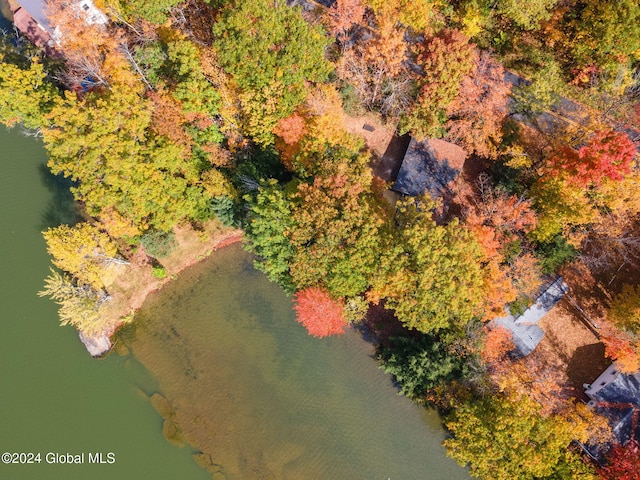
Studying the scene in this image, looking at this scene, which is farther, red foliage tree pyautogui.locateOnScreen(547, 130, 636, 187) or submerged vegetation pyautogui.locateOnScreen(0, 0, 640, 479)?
submerged vegetation pyautogui.locateOnScreen(0, 0, 640, 479)

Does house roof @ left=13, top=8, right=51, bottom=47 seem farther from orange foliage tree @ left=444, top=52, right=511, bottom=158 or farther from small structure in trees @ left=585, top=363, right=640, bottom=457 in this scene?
small structure in trees @ left=585, top=363, right=640, bottom=457

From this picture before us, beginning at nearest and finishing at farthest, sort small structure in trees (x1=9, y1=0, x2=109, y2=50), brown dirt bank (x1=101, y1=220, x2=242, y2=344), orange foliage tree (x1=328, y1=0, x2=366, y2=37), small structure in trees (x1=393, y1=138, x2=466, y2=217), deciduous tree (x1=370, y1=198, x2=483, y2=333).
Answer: deciduous tree (x1=370, y1=198, x2=483, y2=333) < orange foliage tree (x1=328, y1=0, x2=366, y2=37) < small structure in trees (x1=9, y1=0, x2=109, y2=50) < small structure in trees (x1=393, y1=138, x2=466, y2=217) < brown dirt bank (x1=101, y1=220, x2=242, y2=344)

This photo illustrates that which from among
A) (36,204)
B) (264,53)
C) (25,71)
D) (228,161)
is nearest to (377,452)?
(228,161)

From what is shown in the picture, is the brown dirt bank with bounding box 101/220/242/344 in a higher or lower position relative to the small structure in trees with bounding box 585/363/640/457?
lower

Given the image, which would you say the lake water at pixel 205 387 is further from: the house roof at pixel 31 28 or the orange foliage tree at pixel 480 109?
the orange foliage tree at pixel 480 109

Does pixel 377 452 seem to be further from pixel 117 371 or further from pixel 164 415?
pixel 117 371

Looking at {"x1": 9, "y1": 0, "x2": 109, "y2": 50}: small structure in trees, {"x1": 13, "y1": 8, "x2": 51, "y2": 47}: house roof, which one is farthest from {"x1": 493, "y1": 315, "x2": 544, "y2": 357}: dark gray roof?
{"x1": 13, "y1": 8, "x2": 51, "y2": 47}: house roof

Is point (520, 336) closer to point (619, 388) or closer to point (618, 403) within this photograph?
→ point (619, 388)
